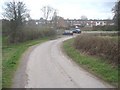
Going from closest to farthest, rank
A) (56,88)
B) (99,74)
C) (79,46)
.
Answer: (56,88), (99,74), (79,46)

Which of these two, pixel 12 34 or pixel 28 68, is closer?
pixel 28 68

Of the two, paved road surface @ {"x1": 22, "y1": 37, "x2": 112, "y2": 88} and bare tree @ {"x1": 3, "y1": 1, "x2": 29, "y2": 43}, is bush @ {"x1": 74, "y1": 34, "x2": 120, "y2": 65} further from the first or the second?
bare tree @ {"x1": 3, "y1": 1, "x2": 29, "y2": 43}

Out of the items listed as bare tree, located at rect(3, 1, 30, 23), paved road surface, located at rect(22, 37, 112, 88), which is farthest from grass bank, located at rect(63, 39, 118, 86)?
bare tree, located at rect(3, 1, 30, 23)

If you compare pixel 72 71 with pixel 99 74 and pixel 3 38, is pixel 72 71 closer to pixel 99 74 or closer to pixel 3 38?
pixel 99 74

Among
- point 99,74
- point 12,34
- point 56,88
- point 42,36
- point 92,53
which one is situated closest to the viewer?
point 56,88

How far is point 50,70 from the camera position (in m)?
17.3

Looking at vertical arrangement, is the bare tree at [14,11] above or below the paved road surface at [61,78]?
above

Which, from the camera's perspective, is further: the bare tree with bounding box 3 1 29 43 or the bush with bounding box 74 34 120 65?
the bare tree with bounding box 3 1 29 43

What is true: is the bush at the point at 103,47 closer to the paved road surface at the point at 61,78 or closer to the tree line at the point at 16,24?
the paved road surface at the point at 61,78

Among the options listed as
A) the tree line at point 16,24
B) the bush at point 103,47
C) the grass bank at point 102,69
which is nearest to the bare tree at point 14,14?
the tree line at point 16,24

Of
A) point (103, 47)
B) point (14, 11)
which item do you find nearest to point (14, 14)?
point (14, 11)

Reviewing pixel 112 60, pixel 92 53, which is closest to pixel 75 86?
pixel 112 60

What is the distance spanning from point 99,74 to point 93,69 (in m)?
1.60

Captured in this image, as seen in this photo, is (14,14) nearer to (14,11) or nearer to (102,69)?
(14,11)
